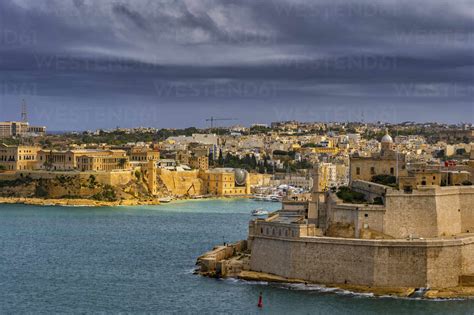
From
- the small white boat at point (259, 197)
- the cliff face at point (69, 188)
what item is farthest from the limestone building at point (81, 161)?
the small white boat at point (259, 197)

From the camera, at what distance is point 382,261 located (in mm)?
23109

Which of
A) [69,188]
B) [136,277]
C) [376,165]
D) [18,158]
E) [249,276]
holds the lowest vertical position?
[136,277]

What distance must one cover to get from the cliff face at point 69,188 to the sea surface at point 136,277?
10.4 metres

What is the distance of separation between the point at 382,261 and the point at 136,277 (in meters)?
7.26

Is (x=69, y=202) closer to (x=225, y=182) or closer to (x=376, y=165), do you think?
(x=225, y=182)

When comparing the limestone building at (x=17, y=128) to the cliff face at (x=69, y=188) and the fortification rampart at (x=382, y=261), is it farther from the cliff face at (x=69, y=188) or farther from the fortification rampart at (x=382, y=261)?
the fortification rampart at (x=382, y=261)

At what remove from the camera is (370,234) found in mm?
24172

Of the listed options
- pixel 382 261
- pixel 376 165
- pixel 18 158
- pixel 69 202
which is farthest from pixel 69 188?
pixel 382 261

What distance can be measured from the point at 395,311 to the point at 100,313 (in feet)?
22.4

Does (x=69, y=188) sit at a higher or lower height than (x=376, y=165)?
lower

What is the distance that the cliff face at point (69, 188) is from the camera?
54875 mm

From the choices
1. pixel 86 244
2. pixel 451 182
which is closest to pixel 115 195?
pixel 86 244

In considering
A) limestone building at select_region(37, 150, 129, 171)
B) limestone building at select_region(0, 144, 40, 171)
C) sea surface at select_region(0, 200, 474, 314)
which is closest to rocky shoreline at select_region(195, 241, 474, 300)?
sea surface at select_region(0, 200, 474, 314)

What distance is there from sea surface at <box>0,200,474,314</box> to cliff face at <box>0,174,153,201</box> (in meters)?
10.4
